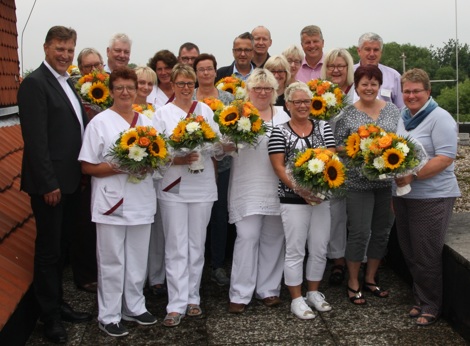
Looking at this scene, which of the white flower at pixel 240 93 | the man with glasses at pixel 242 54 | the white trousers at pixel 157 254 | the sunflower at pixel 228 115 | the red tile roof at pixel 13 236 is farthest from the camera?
the man with glasses at pixel 242 54

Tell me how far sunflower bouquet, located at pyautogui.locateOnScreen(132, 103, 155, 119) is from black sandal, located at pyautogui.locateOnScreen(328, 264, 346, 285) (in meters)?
2.44

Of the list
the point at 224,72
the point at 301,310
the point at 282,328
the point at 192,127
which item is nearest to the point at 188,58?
the point at 224,72

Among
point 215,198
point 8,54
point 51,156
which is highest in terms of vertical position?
point 8,54

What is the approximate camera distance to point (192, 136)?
16.5 ft

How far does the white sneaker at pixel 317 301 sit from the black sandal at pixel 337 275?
0.57 m

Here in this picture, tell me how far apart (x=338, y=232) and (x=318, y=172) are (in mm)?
1637

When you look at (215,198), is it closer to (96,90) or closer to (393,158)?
(96,90)

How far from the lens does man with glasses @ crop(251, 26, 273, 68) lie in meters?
7.56

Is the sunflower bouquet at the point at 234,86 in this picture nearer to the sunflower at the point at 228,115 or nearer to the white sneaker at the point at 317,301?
the sunflower at the point at 228,115

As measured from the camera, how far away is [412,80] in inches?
204

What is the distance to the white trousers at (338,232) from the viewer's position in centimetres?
632

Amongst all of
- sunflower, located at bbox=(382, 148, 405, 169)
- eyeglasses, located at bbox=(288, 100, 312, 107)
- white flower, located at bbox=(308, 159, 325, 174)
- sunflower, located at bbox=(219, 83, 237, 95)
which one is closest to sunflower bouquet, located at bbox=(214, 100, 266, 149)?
eyeglasses, located at bbox=(288, 100, 312, 107)

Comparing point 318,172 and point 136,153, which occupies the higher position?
point 136,153

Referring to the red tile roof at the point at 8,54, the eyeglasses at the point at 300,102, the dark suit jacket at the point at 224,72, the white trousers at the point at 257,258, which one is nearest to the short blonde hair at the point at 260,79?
the eyeglasses at the point at 300,102
